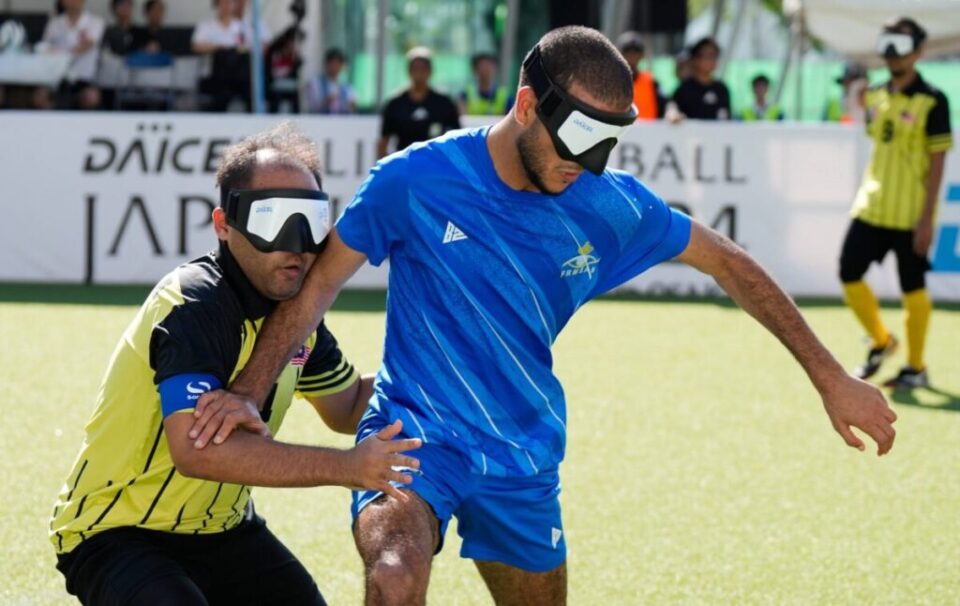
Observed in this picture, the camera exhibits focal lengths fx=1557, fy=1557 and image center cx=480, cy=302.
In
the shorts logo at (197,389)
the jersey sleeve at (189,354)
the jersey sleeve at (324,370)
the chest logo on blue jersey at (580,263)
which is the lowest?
the jersey sleeve at (324,370)

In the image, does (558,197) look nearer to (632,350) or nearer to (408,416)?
(408,416)

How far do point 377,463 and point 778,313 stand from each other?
4.27 feet

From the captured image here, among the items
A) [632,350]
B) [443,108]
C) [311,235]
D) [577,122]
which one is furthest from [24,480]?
[443,108]

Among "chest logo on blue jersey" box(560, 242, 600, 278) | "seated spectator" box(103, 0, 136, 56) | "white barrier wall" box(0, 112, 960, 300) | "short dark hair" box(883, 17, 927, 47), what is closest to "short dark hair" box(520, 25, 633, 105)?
"chest logo on blue jersey" box(560, 242, 600, 278)

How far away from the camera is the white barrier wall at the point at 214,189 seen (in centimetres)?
1478

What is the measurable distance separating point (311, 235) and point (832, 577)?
2.87m

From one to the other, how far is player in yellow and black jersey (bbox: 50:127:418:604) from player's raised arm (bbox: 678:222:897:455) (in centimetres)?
114

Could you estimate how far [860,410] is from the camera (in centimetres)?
436

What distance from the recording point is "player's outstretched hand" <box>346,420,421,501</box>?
3.92 meters

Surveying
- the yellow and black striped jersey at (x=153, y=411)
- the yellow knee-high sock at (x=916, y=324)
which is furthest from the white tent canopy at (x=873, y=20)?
the yellow and black striped jersey at (x=153, y=411)

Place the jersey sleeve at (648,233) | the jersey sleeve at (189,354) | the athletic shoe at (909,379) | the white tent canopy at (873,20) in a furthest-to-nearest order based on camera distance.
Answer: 1. the white tent canopy at (873,20)
2. the athletic shoe at (909,379)
3. the jersey sleeve at (648,233)
4. the jersey sleeve at (189,354)

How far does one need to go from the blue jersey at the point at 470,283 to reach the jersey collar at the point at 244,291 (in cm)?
30

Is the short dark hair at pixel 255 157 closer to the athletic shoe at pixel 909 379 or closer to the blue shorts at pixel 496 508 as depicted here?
the blue shorts at pixel 496 508

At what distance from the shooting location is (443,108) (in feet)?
48.0
